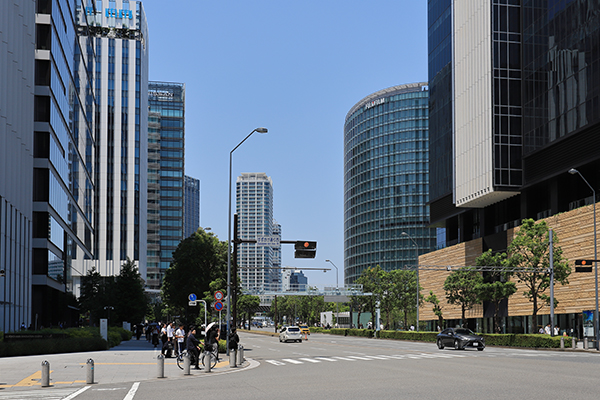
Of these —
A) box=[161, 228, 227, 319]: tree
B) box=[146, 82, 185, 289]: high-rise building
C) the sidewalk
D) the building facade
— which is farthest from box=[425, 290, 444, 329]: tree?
box=[146, 82, 185, 289]: high-rise building

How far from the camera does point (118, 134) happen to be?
481 ft

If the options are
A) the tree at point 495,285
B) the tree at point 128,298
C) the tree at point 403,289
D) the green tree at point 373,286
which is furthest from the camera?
the green tree at point 373,286

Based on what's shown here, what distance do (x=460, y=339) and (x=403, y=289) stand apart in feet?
173

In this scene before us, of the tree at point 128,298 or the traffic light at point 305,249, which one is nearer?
the traffic light at point 305,249

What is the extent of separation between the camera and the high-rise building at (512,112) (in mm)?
55787

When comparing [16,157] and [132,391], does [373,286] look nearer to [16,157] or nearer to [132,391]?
[16,157]

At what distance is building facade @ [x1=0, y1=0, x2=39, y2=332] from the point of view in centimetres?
5147

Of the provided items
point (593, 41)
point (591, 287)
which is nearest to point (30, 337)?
point (591, 287)

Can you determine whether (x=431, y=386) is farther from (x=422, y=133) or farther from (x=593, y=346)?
(x=422, y=133)

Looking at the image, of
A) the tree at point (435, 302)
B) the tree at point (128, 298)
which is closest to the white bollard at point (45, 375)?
the tree at point (435, 302)

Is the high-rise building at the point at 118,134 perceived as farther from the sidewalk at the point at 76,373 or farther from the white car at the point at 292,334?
the sidewalk at the point at 76,373

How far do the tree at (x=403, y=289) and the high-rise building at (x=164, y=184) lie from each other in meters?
86.1

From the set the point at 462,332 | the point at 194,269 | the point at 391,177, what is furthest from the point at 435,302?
the point at 391,177

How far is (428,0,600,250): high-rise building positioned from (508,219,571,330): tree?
489cm
